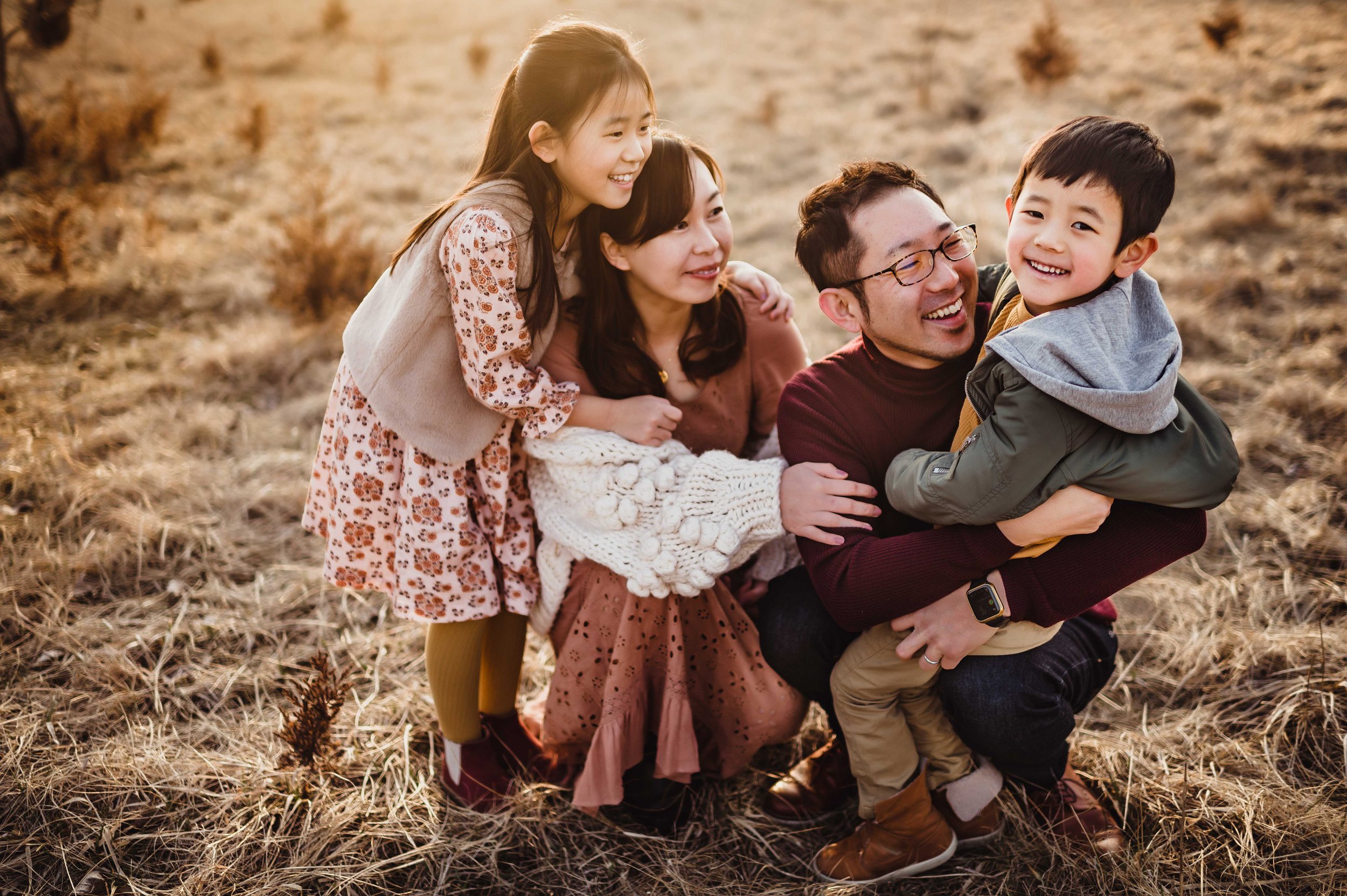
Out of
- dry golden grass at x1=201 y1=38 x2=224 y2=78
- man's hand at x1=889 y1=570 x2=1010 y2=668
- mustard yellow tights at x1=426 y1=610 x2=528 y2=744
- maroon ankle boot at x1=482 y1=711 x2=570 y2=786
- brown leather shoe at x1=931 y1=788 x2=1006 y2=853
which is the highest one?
dry golden grass at x1=201 y1=38 x2=224 y2=78

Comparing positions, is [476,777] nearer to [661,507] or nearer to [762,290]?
[661,507]

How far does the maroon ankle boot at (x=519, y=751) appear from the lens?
2.51 metres

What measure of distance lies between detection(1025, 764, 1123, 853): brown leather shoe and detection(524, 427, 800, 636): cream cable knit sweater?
0.94 metres

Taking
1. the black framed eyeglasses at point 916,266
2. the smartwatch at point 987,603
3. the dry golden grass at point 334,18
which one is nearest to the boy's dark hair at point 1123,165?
the black framed eyeglasses at point 916,266

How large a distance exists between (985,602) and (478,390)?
122 cm

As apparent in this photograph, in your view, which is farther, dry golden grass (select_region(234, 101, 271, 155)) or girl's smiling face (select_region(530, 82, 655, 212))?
dry golden grass (select_region(234, 101, 271, 155))

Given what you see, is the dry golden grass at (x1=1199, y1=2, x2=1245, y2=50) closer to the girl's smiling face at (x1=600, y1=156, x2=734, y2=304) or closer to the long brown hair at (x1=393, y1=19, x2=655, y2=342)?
the girl's smiling face at (x1=600, y1=156, x2=734, y2=304)

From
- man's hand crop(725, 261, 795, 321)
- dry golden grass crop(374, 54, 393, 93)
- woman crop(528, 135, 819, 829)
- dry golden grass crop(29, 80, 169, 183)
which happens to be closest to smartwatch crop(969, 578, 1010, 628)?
woman crop(528, 135, 819, 829)

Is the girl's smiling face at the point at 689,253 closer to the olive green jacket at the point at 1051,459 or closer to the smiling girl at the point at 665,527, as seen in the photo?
the smiling girl at the point at 665,527

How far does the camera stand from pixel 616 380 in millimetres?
2320

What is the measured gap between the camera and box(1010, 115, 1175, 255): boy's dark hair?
5.51 ft

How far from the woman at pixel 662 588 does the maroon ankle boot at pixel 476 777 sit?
173 mm

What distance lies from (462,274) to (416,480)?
538 mm

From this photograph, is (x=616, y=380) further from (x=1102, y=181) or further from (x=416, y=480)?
(x=1102, y=181)
